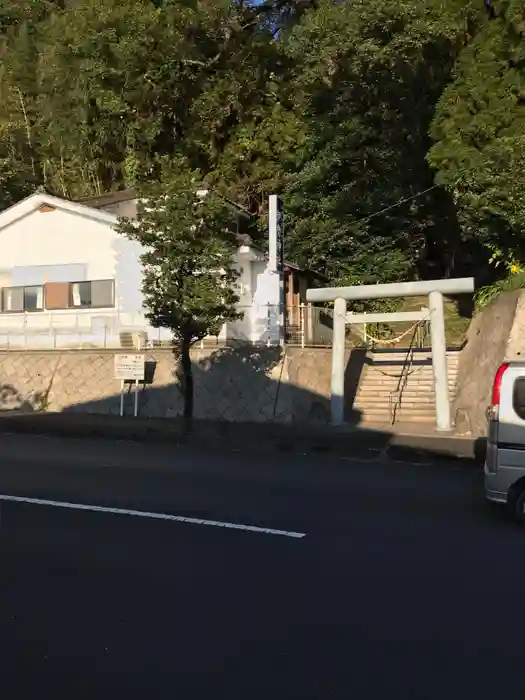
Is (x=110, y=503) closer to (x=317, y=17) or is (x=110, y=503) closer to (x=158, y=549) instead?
(x=158, y=549)

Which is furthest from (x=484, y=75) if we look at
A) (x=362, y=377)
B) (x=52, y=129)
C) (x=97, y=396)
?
(x=52, y=129)

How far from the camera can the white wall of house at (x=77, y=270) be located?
818 inches

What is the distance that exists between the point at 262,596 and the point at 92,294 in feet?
60.4

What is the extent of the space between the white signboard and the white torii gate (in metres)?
4.70

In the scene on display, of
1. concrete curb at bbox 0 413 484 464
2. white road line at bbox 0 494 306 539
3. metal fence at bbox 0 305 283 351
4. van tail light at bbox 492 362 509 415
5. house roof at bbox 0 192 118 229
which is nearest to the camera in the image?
white road line at bbox 0 494 306 539

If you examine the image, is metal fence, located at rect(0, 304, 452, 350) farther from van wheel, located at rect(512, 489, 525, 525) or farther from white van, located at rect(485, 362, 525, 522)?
van wheel, located at rect(512, 489, 525, 525)

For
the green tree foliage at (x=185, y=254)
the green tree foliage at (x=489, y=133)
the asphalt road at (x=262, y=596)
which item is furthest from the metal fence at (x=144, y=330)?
the asphalt road at (x=262, y=596)

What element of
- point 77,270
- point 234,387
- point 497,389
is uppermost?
point 77,270

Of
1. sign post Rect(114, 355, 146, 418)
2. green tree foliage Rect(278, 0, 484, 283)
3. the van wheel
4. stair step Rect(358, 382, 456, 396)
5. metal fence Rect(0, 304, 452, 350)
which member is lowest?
the van wheel

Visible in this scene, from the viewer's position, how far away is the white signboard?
17.2 meters

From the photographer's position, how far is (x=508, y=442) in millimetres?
6996

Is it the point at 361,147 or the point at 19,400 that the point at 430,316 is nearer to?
the point at 361,147

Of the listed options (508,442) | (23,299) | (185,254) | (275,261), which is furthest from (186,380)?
(508,442)

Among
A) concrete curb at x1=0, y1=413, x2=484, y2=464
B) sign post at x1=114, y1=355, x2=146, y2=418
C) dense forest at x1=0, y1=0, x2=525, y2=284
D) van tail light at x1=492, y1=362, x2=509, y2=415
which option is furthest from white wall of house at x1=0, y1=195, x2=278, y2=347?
van tail light at x1=492, y1=362, x2=509, y2=415
